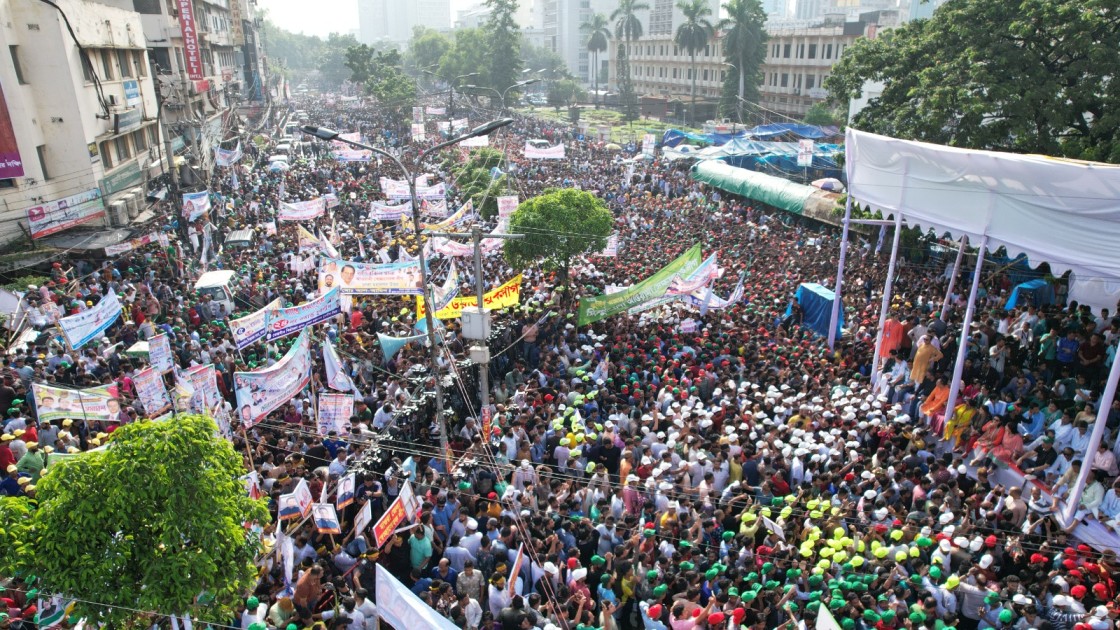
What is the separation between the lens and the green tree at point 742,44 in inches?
2120

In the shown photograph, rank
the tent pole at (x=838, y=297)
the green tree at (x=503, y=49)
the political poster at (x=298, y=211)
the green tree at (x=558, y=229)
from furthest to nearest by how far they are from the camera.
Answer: the green tree at (x=503, y=49), the political poster at (x=298, y=211), the green tree at (x=558, y=229), the tent pole at (x=838, y=297)

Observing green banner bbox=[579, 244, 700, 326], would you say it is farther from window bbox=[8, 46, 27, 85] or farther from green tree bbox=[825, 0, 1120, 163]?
window bbox=[8, 46, 27, 85]

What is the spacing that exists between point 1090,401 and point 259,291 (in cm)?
1607

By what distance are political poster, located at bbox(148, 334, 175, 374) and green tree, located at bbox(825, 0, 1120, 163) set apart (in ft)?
55.0

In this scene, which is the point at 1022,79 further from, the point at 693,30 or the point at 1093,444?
the point at 693,30

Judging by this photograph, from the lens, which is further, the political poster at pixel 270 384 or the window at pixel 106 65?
the window at pixel 106 65

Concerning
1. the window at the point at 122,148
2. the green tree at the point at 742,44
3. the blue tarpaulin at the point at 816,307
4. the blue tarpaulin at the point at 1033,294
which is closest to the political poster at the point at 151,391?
the blue tarpaulin at the point at 816,307

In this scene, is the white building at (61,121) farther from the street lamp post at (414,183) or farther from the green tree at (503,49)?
the green tree at (503,49)

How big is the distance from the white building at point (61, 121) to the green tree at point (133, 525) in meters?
16.5

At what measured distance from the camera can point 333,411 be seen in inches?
404

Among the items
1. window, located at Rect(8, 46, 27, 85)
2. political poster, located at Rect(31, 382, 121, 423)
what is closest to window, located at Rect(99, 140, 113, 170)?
window, located at Rect(8, 46, 27, 85)

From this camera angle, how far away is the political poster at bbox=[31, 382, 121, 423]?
942 centimetres

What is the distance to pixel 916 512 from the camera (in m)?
8.77

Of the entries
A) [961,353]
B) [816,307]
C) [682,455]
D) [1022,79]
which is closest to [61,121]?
[682,455]
